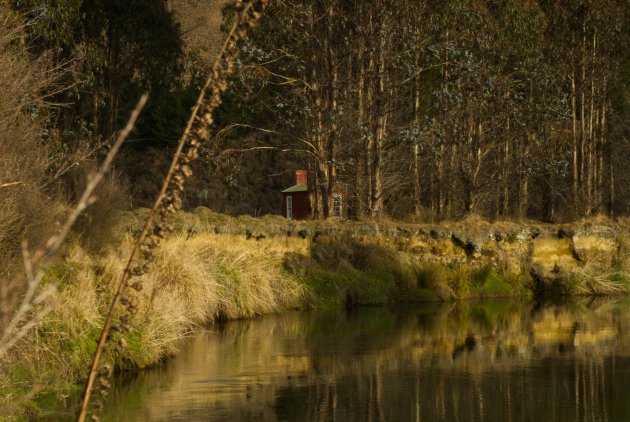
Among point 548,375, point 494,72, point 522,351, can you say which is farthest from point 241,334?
point 494,72

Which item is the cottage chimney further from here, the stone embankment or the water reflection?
the water reflection

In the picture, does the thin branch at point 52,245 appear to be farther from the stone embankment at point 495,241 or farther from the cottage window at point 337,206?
the cottage window at point 337,206

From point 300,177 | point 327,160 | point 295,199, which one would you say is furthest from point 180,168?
point 300,177

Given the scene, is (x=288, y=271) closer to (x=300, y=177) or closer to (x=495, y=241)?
(x=495, y=241)

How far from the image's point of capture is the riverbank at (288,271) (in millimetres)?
14656

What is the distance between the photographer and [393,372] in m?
15.7

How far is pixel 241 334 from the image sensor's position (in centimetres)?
2016

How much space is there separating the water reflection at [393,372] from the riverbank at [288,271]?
0.69 meters

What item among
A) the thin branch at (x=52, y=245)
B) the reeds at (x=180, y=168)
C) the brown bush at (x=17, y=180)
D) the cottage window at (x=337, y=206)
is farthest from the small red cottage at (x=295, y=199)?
the thin branch at (x=52, y=245)

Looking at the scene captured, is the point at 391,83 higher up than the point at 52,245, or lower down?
higher up

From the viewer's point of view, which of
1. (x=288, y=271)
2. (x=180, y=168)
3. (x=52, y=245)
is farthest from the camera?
(x=288, y=271)

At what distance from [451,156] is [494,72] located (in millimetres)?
3753

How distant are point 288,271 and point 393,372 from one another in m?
10.3

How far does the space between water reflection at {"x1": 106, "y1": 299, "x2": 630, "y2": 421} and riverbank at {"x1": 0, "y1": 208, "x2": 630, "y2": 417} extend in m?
0.69
